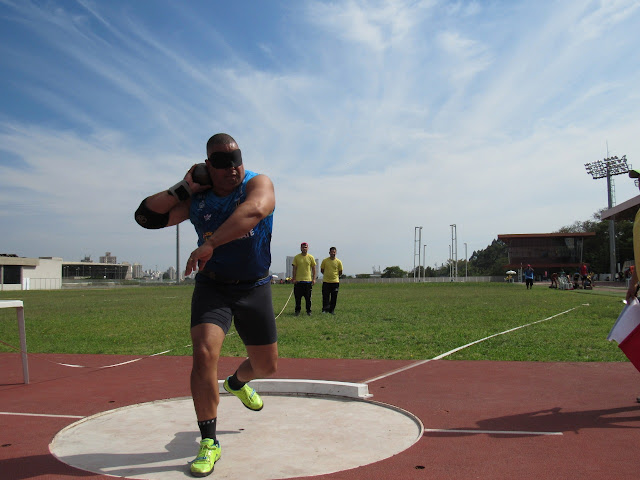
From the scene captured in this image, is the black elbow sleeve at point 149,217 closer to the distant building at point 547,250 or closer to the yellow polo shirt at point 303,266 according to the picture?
the yellow polo shirt at point 303,266

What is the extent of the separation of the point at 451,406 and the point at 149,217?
3.28 m

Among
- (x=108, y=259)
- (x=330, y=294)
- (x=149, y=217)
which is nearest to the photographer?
(x=149, y=217)

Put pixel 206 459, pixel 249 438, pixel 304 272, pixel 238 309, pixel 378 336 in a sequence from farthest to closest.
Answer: pixel 304 272 < pixel 378 336 < pixel 249 438 < pixel 238 309 < pixel 206 459

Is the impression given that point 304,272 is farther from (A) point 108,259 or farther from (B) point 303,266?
(A) point 108,259

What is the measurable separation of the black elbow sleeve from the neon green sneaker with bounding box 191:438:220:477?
1.51m

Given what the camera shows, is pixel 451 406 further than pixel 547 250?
No

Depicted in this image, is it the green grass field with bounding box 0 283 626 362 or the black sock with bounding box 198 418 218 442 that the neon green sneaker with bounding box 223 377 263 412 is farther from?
the green grass field with bounding box 0 283 626 362

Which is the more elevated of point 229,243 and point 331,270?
point 229,243

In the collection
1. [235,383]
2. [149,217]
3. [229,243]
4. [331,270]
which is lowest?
[235,383]

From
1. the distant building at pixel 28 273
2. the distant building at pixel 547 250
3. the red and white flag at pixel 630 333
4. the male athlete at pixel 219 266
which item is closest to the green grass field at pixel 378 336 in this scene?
the red and white flag at pixel 630 333

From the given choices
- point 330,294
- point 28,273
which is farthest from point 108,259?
point 330,294

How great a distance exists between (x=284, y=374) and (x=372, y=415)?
2278mm

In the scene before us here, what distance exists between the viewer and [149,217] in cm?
378

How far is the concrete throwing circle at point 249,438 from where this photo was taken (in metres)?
3.55
